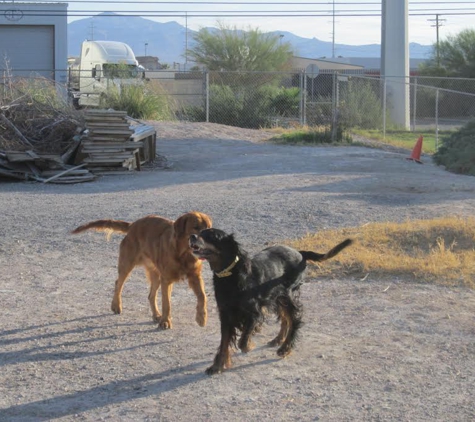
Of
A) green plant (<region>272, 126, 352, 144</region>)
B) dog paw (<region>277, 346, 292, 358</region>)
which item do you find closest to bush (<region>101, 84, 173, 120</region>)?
green plant (<region>272, 126, 352, 144</region>)

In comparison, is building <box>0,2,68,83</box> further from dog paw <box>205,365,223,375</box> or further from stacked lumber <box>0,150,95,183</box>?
dog paw <box>205,365,223,375</box>

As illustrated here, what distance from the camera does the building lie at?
39.9m

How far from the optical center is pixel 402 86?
3394 centimetres

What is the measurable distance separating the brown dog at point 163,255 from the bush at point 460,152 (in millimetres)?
12648

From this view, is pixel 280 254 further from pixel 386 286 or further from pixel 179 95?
pixel 179 95

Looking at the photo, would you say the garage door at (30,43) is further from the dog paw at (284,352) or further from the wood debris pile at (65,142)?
the dog paw at (284,352)

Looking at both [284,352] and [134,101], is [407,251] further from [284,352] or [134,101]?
[134,101]

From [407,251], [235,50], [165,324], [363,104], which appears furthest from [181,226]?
[235,50]

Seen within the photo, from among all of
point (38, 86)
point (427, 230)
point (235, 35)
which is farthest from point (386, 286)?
point (235, 35)

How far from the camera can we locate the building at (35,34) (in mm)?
39906

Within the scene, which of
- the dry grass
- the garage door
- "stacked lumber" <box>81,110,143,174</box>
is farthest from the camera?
the garage door

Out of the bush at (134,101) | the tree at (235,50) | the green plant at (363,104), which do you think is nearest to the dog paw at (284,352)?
the bush at (134,101)

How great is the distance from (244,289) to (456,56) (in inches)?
1957

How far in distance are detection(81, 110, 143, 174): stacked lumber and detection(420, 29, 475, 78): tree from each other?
37119 mm
